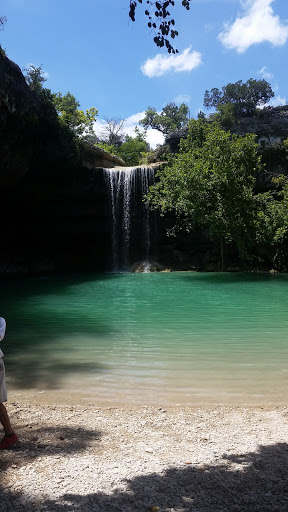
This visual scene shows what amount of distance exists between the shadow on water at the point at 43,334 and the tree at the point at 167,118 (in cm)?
5970

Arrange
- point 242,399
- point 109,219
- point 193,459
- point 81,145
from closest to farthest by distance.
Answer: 1. point 193,459
2. point 242,399
3. point 81,145
4. point 109,219

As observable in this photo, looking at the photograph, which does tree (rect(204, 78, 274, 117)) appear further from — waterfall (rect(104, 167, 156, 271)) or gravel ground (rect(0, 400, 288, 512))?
gravel ground (rect(0, 400, 288, 512))

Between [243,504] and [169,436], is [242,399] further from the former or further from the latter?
[243,504]

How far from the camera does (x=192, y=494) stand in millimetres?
2598

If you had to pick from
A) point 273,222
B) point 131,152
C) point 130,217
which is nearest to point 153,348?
point 273,222

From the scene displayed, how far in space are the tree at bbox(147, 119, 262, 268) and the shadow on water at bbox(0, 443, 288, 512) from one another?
68.0 ft

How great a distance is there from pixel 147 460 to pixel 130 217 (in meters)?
25.7

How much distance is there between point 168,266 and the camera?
2756 centimetres

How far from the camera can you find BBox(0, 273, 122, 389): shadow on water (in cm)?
590

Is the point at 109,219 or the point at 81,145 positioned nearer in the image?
the point at 81,145

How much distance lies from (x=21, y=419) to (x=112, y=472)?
1.57 metres

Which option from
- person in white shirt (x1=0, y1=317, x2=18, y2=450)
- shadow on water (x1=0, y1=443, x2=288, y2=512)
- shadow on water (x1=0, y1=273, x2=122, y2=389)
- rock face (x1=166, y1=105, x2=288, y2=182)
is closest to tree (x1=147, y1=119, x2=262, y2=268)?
rock face (x1=166, y1=105, x2=288, y2=182)

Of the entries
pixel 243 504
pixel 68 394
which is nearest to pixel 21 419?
pixel 68 394

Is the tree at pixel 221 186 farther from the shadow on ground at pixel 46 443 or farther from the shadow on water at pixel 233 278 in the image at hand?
the shadow on ground at pixel 46 443
